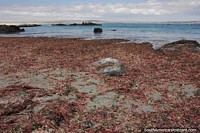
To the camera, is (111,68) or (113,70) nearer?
(113,70)

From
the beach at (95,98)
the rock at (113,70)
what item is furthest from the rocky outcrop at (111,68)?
the beach at (95,98)

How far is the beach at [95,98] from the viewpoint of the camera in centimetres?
914

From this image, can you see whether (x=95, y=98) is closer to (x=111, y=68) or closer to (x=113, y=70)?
(x=113, y=70)

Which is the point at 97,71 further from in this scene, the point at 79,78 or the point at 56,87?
the point at 56,87

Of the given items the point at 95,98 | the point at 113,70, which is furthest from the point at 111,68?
the point at 95,98

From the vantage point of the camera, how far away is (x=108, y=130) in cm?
872

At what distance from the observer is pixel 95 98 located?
1195 cm

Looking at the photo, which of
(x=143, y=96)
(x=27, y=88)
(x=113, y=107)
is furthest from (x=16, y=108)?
(x=143, y=96)

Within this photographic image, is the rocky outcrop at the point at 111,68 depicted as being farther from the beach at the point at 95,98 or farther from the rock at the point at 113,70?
the beach at the point at 95,98

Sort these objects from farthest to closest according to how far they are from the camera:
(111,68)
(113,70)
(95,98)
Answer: (111,68) → (113,70) → (95,98)

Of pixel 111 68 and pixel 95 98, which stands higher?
pixel 111 68

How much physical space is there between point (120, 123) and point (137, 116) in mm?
994

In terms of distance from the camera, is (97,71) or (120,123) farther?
(97,71)

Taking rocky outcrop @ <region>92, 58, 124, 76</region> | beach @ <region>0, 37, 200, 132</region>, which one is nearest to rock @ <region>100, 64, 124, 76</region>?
rocky outcrop @ <region>92, 58, 124, 76</region>
